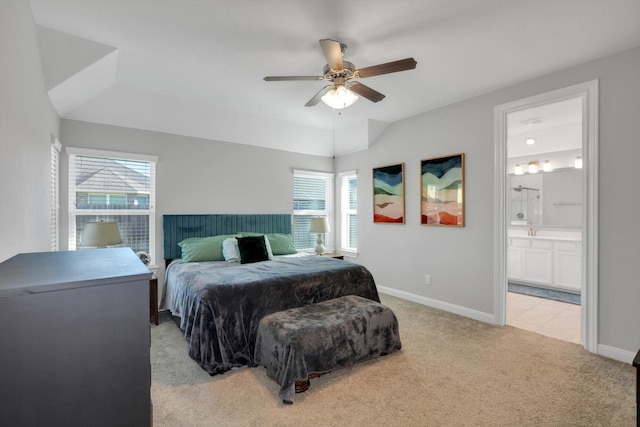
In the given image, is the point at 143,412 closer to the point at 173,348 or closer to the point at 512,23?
the point at 173,348

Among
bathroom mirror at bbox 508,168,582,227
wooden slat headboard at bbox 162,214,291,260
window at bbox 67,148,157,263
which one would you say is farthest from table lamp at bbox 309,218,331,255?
bathroom mirror at bbox 508,168,582,227

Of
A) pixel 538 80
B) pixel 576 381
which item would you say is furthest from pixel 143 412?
pixel 538 80

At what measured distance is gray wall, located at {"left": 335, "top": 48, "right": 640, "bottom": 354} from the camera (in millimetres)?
2611

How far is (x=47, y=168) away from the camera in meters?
2.68

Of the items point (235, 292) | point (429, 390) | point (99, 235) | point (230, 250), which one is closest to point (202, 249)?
point (230, 250)

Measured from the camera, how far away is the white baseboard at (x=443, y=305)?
3566 millimetres

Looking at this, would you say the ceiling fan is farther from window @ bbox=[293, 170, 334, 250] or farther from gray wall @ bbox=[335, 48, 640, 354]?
window @ bbox=[293, 170, 334, 250]

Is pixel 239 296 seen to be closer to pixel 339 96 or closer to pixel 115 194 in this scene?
pixel 339 96

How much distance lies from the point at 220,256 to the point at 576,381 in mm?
3644

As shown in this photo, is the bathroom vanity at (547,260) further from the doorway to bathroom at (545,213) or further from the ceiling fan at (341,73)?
the ceiling fan at (341,73)

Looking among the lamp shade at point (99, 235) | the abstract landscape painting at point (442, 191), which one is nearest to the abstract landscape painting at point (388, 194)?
the abstract landscape painting at point (442, 191)

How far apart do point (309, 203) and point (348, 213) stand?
2.47 ft

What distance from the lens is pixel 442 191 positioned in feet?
13.1

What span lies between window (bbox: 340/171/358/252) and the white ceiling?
81.0 inches
